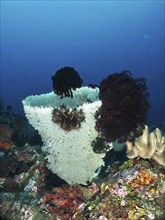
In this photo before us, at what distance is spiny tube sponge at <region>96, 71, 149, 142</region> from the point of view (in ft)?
19.5

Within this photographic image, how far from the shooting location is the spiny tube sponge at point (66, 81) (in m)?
6.62

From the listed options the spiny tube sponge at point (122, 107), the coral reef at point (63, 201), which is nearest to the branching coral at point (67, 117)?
the spiny tube sponge at point (122, 107)

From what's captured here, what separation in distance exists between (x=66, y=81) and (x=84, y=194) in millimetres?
2286

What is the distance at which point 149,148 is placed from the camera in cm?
620

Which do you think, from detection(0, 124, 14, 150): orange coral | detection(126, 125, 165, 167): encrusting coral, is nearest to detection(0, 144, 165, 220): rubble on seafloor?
detection(126, 125, 165, 167): encrusting coral

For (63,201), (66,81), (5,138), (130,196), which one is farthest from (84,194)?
(5,138)

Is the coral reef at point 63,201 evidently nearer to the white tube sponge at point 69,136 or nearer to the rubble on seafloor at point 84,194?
the rubble on seafloor at point 84,194

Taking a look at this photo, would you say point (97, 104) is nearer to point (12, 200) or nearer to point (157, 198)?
point (157, 198)

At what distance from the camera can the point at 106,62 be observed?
136500 mm

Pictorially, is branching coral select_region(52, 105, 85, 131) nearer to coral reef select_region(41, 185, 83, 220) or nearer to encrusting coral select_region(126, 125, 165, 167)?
encrusting coral select_region(126, 125, 165, 167)

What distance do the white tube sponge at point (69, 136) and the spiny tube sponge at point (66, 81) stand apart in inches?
7.0

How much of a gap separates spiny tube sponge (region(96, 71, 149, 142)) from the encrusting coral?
0.54 ft

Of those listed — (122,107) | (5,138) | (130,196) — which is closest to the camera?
(130,196)

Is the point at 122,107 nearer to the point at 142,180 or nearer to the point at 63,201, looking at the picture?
the point at 142,180
